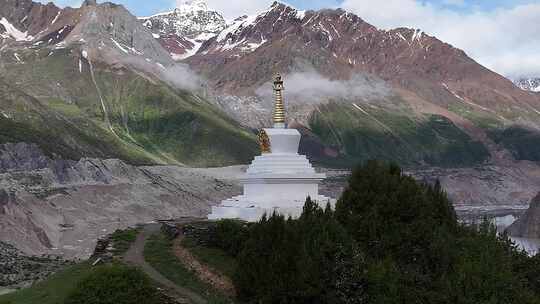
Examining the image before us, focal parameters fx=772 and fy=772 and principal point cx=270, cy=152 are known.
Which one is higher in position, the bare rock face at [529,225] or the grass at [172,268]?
the grass at [172,268]

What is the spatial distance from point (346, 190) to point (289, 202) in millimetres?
8312

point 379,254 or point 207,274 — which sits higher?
point 379,254

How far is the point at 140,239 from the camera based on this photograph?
1373 inches

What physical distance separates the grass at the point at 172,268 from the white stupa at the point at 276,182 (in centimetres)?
780

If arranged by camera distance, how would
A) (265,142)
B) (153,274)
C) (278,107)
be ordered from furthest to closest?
(278,107)
(265,142)
(153,274)

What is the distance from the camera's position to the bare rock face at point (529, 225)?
113312mm

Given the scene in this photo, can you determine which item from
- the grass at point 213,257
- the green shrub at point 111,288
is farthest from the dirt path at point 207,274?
the green shrub at point 111,288

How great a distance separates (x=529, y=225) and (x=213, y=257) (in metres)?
94.2

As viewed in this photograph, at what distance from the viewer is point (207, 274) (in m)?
29.9

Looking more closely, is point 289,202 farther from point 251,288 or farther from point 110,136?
point 110,136

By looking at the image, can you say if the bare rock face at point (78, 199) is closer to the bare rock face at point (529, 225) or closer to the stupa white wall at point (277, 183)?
the stupa white wall at point (277, 183)

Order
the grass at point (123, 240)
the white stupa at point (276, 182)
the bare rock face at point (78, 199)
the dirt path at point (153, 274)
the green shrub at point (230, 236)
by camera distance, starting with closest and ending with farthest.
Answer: the dirt path at point (153, 274), the green shrub at point (230, 236), the grass at point (123, 240), the white stupa at point (276, 182), the bare rock face at point (78, 199)

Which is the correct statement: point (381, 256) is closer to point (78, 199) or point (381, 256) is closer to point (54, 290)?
point (54, 290)

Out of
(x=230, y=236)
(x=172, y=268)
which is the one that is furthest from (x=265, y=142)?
(x=172, y=268)
